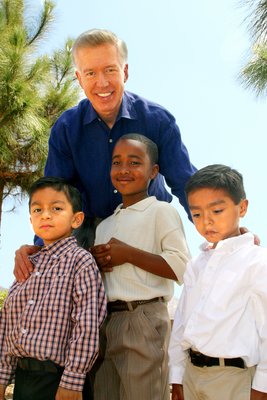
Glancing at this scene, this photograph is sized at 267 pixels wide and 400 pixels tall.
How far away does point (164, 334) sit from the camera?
2.35 m

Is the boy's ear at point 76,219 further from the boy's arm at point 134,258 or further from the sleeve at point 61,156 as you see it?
the sleeve at point 61,156

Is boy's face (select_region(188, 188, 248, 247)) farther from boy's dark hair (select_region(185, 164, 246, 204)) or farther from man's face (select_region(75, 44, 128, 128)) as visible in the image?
man's face (select_region(75, 44, 128, 128))

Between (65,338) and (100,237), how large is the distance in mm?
510

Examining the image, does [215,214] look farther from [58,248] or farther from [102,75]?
[102,75]

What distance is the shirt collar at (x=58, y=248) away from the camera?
230cm

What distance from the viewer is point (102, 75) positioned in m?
2.61

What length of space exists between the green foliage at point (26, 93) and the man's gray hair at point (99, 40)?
32.9 ft

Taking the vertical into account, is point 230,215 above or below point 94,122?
below

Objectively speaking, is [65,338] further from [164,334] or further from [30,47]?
[30,47]

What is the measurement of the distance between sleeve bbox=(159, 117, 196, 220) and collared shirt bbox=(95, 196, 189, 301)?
0.21 meters

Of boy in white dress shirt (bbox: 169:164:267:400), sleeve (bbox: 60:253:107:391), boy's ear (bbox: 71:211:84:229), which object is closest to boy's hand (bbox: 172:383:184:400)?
boy in white dress shirt (bbox: 169:164:267:400)

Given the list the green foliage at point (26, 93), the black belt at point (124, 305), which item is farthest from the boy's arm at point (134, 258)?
the green foliage at point (26, 93)

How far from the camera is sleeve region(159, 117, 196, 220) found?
8.71 ft

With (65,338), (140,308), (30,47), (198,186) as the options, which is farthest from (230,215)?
(30,47)
